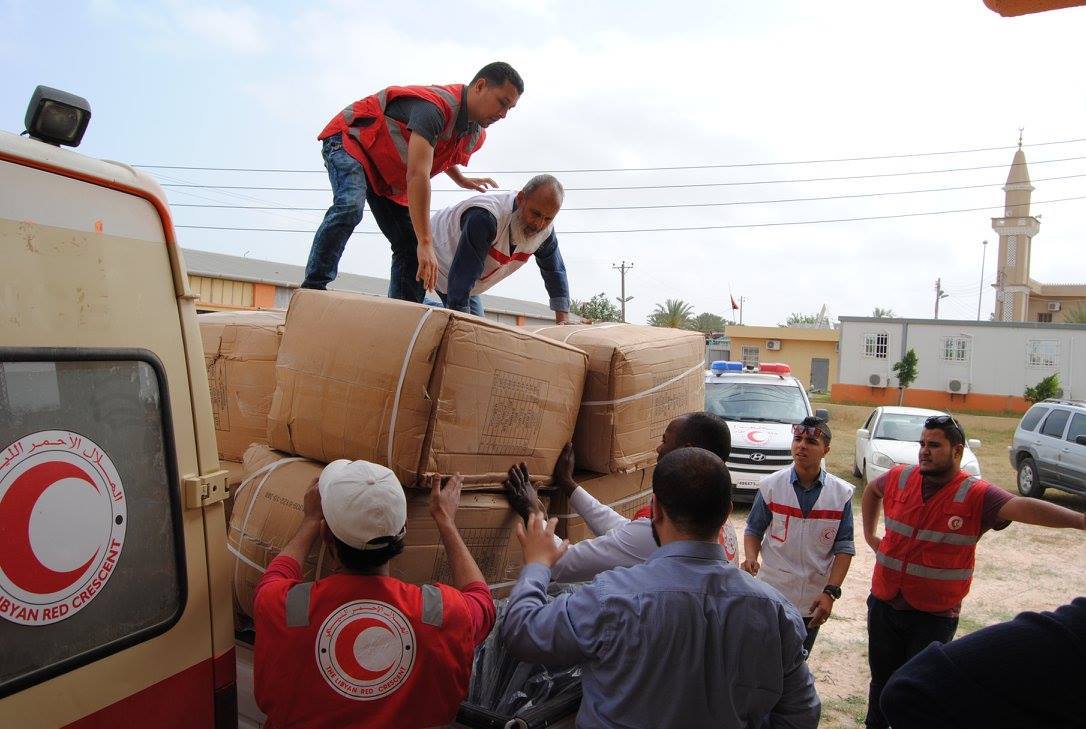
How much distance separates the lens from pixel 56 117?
1.30 metres

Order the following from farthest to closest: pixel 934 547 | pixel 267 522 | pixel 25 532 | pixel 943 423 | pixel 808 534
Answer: pixel 808 534
pixel 943 423
pixel 934 547
pixel 267 522
pixel 25 532

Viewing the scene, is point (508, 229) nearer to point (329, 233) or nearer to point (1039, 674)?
point (329, 233)

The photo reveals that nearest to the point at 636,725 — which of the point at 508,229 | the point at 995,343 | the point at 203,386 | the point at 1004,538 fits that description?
the point at 203,386

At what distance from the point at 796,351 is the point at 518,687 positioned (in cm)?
4029

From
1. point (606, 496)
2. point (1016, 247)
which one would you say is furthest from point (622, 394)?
point (1016, 247)

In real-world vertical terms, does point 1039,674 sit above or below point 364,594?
above

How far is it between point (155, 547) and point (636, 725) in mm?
1123

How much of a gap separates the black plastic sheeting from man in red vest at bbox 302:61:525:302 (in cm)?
143

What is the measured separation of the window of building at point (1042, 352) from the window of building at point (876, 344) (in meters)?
5.11

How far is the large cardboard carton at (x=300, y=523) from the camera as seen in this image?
2.09 metres

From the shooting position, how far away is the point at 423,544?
2135mm

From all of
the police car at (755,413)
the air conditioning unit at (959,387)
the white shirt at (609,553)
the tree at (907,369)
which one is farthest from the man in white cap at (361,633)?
the air conditioning unit at (959,387)

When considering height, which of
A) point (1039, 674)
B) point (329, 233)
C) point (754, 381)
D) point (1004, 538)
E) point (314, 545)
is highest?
point (329, 233)

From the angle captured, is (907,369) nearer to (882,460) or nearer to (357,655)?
(882,460)
